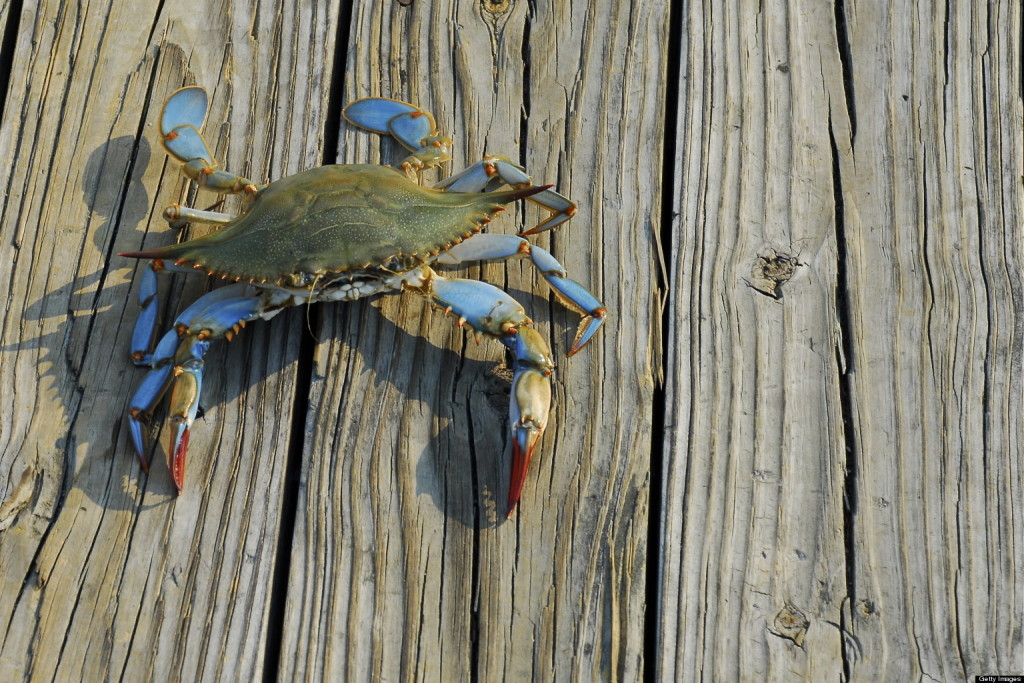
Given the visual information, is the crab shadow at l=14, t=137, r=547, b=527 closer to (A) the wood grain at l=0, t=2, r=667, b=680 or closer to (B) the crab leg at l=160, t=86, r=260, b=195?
(A) the wood grain at l=0, t=2, r=667, b=680

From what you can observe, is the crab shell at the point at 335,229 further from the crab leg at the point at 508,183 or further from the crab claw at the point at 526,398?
the crab claw at the point at 526,398

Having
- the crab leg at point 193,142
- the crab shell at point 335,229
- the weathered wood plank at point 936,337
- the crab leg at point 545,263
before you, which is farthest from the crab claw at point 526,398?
the crab leg at point 193,142

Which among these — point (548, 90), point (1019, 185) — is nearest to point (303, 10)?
point (548, 90)

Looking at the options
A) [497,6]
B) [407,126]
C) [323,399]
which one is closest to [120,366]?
[323,399]

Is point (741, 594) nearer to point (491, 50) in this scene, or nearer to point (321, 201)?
point (321, 201)

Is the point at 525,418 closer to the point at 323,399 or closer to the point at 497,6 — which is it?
the point at 323,399
